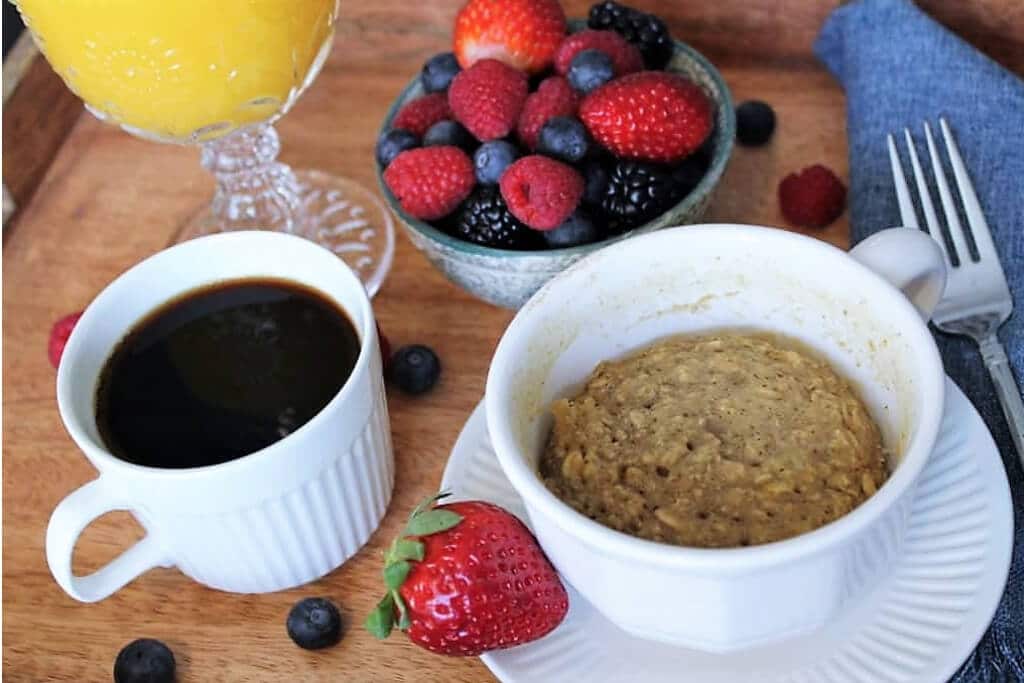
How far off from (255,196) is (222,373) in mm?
368

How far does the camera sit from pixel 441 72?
1.15 m

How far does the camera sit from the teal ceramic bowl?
3.29 feet

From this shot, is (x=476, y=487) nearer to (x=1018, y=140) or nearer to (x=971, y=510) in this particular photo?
(x=971, y=510)

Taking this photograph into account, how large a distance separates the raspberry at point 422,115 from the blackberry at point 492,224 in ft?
0.39

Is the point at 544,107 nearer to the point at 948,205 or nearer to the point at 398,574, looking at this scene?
the point at 948,205

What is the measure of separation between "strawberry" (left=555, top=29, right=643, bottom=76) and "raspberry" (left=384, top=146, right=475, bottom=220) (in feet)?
0.49

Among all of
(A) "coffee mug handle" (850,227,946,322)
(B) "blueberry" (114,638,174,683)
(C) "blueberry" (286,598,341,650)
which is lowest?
(B) "blueberry" (114,638,174,683)

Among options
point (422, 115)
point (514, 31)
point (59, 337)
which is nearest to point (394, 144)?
point (422, 115)

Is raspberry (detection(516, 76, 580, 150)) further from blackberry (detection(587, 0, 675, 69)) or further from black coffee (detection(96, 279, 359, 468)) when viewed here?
black coffee (detection(96, 279, 359, 468))

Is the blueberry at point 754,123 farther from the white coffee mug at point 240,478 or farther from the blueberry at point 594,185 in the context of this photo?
the white coffee mug at point 240,478

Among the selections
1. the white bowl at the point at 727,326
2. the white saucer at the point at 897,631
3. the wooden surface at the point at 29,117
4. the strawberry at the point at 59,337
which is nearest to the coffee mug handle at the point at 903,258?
the white bowl at the point at 727,326

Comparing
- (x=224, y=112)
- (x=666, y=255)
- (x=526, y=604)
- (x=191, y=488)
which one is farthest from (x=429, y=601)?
(x=224, y=112)

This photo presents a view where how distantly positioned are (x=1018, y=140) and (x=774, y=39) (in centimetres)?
34

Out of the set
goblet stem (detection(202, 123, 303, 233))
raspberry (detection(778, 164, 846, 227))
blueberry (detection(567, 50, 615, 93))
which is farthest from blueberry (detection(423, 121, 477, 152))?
raspberry (detection(778, 164, 846, 227))
